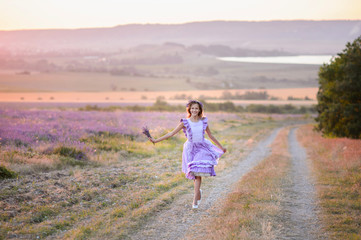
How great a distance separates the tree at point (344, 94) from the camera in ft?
75.0

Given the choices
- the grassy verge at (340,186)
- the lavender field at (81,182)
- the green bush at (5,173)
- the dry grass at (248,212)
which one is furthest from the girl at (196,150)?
the green bush at (5,173)

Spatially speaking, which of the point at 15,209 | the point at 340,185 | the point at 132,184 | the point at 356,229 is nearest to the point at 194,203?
the point at 132,184

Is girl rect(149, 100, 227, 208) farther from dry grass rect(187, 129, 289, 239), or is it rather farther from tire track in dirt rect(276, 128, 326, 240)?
tire track in dirt rect(276, 128, 326, 240)


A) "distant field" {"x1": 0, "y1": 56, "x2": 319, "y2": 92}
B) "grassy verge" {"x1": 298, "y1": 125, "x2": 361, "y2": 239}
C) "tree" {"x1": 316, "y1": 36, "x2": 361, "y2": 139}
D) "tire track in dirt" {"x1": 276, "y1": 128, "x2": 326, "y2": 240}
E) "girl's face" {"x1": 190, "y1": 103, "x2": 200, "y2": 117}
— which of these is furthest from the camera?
"distant field" {"x1": 0, "y1": 56, "x2": 319, "y2": 92}

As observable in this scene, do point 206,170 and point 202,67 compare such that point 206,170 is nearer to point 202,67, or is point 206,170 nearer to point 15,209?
point 15,209

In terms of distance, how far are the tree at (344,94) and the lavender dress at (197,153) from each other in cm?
1763

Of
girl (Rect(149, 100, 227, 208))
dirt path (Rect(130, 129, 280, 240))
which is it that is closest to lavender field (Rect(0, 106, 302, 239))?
dirt path (Rect(130, 129, 280, 240))

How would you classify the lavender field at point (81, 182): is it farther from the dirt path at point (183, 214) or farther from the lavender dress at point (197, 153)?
the lavender dress at point (197, 153)

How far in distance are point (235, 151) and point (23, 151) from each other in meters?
11.0

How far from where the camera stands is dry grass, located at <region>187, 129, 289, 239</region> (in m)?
6.60

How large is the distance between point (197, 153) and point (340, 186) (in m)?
5.38

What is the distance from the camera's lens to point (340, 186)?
10.8 meters

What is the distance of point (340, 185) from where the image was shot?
431 inches

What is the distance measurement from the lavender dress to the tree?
17630 mm
